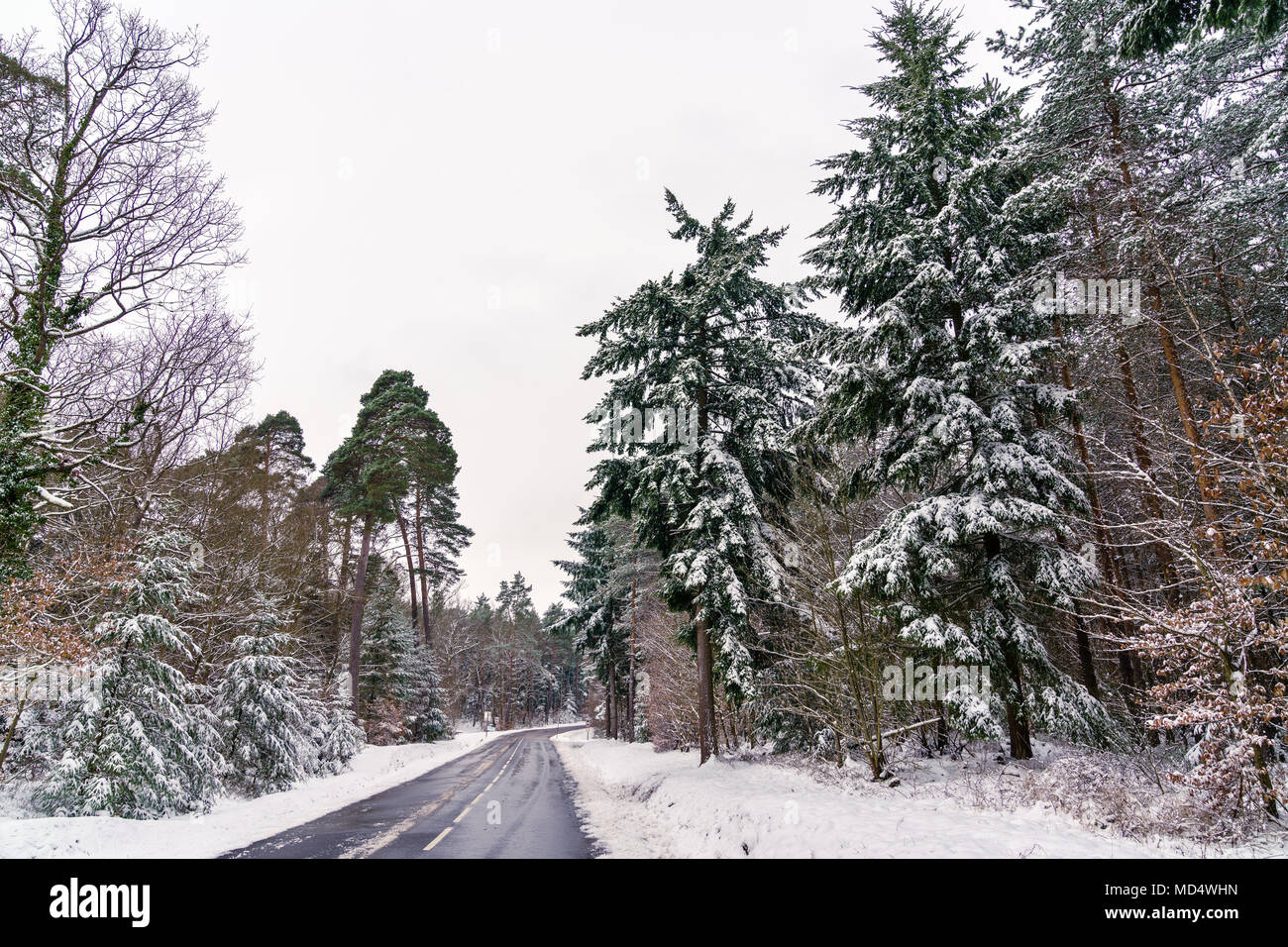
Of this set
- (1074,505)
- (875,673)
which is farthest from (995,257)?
(875,673)

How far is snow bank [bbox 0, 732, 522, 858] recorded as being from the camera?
8.08 m

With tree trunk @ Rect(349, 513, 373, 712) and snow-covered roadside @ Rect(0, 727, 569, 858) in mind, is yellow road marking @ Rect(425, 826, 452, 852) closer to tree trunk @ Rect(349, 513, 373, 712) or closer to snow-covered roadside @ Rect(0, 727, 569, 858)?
snow-covered roadside @ Rect(0, 727, 569, 858)

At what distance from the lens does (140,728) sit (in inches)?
440

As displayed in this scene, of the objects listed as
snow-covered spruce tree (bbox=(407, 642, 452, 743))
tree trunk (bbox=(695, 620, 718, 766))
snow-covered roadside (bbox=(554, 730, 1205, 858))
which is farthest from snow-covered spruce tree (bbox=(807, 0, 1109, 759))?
snow-covered spruce tree (bbox=(407, 642, 452, 743))

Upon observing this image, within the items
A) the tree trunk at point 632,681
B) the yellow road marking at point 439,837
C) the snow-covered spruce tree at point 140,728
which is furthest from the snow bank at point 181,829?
the tree trunk at point 632,681

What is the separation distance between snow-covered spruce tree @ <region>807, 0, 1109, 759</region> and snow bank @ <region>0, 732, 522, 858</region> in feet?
36.5

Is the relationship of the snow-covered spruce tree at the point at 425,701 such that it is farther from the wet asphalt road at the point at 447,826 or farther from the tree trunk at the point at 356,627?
the wet asphalt road at the point at 447,826

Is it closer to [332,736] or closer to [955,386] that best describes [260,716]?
[332,736]

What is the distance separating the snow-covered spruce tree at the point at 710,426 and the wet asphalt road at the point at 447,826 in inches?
196

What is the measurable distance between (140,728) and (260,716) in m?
4.47

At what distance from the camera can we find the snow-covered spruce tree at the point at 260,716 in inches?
596

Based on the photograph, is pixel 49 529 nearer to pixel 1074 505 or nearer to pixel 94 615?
pixel 94 615

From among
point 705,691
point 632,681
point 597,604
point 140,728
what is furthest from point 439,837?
point 632,681
